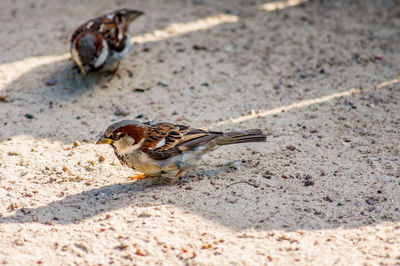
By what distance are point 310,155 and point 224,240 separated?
1661 millimetres

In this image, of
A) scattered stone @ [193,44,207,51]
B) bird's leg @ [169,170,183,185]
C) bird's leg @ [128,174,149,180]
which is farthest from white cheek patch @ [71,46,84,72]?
bird's leg @ [169,170,183,185]

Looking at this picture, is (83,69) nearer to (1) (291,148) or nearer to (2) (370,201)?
(1) (291,148)

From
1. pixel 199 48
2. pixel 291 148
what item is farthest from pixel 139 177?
pixel 199 48

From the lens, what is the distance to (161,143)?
4.47 m

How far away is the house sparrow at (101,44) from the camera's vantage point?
6219 millimetres

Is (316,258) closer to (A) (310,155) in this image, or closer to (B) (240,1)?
(A) (310,155)

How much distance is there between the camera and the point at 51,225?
381 centimetres

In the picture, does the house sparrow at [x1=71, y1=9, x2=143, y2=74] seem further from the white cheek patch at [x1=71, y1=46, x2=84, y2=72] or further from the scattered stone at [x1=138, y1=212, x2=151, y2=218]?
the scattered stone at [x1=138, y1=212, x2=151, y2=218]

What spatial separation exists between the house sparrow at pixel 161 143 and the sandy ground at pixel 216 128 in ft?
0.67

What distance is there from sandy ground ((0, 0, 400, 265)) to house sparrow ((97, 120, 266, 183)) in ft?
0.67

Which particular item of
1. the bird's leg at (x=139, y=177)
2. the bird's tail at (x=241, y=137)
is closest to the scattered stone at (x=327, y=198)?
the bird's tail at (x=241, y=137)

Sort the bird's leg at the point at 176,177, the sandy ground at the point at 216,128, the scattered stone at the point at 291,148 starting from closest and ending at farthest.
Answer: the sandy ground at the point at 216,128 < the bird's leg at the point at 176,177 < the scattered stone at the point at 291,148

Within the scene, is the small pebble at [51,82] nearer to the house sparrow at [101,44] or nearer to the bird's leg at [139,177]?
the house sparrow at [101,44]

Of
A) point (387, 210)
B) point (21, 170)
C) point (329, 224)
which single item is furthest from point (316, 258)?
point (21, 170)
